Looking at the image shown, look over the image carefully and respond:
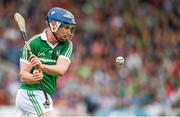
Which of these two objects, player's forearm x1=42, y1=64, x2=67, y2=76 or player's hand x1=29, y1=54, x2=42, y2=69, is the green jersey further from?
player's hand x1=29, y1=54, x2=42, y2=69

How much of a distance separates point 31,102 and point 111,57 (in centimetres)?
900

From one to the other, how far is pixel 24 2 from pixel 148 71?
420 centimetres

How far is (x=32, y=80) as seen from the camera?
9320 millimetres

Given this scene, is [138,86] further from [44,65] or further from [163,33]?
[44,65]

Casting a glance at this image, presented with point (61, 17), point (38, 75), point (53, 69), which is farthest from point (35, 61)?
point (61, 17)

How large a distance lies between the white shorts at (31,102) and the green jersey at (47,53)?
0.07 metres

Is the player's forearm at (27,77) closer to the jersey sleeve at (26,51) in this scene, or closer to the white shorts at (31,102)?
the jersey sleeve at (26,51)

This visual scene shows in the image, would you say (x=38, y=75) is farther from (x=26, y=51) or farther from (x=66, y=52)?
(x=66, y=52)

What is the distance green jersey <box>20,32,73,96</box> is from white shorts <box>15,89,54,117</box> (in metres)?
0.07

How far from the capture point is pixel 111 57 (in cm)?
1853

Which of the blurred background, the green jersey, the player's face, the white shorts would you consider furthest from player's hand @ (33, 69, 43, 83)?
the blurred background

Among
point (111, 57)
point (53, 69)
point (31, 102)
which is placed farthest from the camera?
point (111, 57)

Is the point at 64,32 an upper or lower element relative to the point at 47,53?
upper

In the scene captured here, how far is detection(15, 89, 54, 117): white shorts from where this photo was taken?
378 inches
